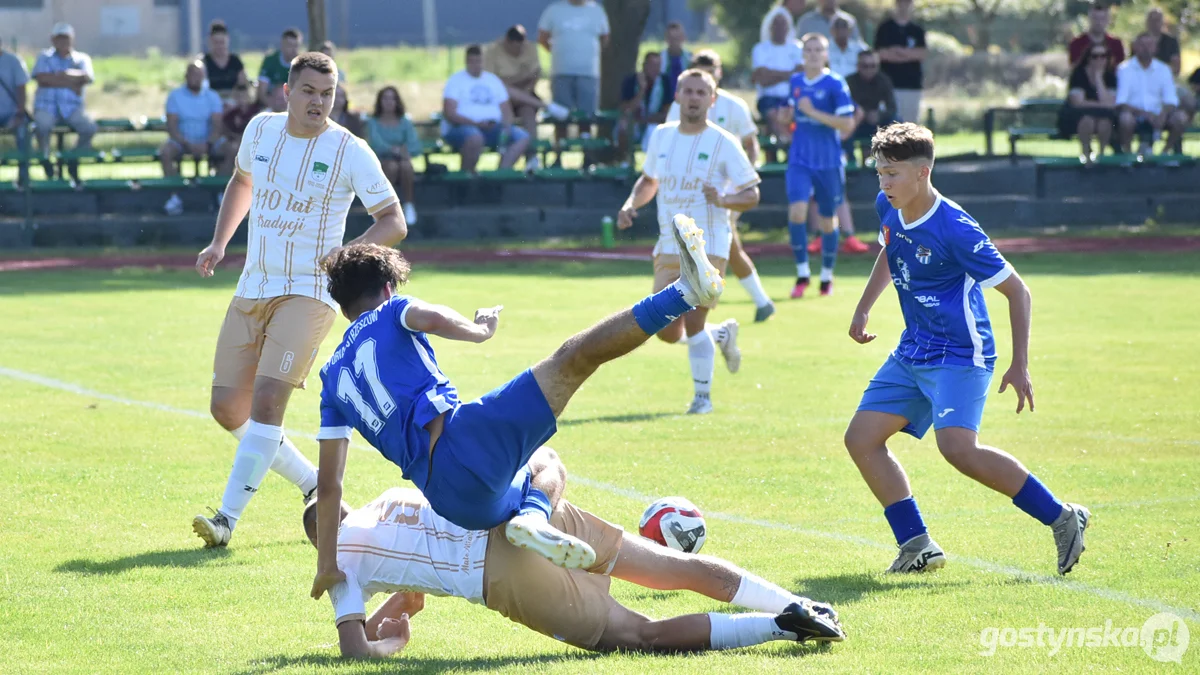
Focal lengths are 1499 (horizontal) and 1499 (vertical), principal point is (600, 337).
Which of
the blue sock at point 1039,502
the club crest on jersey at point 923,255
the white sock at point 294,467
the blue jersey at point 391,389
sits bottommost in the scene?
the white sock at point 294,467

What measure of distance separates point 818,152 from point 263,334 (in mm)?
10977

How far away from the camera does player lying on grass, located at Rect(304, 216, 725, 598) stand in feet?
16.0

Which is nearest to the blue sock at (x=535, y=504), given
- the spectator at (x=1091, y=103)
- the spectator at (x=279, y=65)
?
the spectator at (x=279, y=65)

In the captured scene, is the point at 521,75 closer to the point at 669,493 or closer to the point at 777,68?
the point at 777,68

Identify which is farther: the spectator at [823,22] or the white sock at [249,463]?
the spectator at [823,22]

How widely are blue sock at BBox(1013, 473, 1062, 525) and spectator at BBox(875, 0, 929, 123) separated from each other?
57.5 ft

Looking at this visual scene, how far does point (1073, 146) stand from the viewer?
84.5ft

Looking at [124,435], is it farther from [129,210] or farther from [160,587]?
[129,210]

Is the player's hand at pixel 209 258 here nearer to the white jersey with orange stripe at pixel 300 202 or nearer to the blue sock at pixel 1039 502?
the white jersey with orange stripe at pixel 300 202

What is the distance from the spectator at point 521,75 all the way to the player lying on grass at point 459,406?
710 inches

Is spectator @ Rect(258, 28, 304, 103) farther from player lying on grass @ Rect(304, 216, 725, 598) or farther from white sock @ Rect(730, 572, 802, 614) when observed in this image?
white sock @ Rect(730, 572, 802, 614)

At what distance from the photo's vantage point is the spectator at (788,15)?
22.1m

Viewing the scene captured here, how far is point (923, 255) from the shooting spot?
6.26m

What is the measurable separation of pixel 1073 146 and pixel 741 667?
2267 cm
